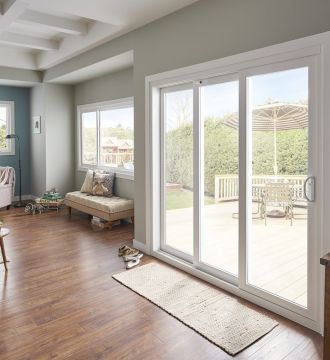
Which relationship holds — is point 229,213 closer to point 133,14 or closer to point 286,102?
point 286,102

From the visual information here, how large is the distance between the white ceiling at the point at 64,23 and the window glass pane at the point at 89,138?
3.78 ft

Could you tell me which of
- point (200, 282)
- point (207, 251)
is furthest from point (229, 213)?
point (200, 282)

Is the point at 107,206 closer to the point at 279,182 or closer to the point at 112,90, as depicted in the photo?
the point at 112,90

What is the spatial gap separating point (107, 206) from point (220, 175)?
7.67ft

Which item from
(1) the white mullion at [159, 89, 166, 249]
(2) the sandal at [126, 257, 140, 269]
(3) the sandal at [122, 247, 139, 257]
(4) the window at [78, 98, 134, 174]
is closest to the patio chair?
(1) the white mullion at [159, 89, 166, 249]

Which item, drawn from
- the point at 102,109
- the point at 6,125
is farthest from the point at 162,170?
the point at 6,125

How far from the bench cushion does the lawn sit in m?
1.40

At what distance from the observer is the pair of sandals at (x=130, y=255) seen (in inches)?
144

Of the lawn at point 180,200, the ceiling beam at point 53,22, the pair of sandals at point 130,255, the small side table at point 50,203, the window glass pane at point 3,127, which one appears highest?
the ceiling beam at point 53,22

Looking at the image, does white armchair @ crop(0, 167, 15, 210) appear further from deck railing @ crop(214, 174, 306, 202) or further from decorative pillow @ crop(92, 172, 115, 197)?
deck railing @ crop(214, 174, 306, 202)

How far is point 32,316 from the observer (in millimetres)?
2580

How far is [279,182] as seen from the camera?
104 inches

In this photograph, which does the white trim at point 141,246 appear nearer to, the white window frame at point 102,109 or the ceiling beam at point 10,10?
the white window frame at point 102,109

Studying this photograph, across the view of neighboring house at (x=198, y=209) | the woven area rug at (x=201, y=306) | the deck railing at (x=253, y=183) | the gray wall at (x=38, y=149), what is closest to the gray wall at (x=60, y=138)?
the gray wall at (x=38, y=149)
